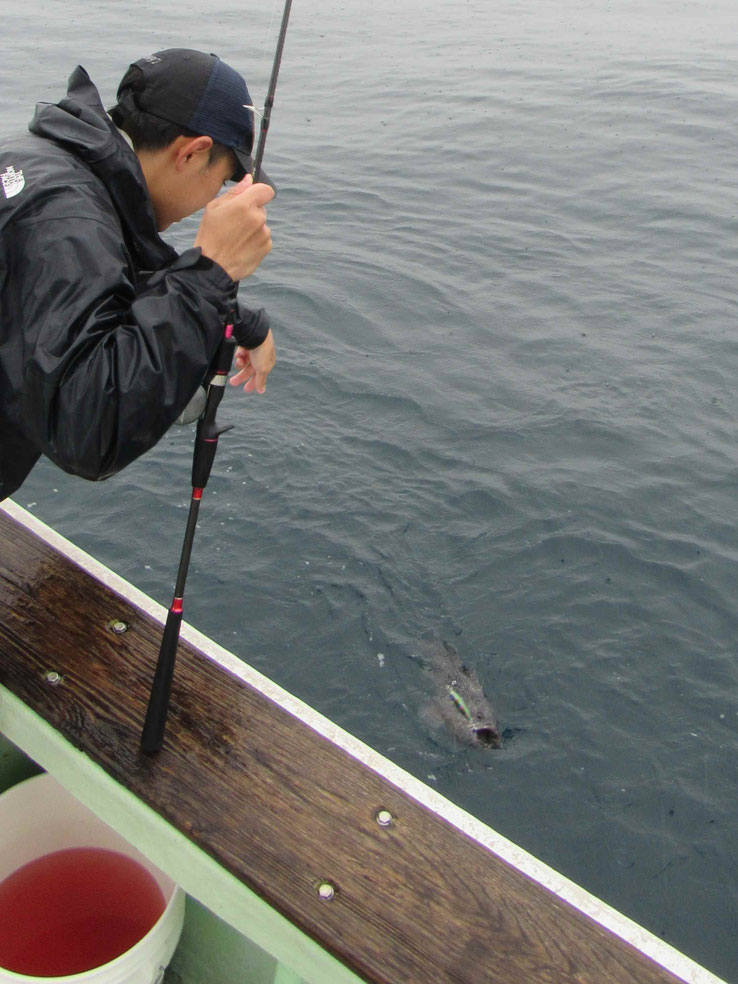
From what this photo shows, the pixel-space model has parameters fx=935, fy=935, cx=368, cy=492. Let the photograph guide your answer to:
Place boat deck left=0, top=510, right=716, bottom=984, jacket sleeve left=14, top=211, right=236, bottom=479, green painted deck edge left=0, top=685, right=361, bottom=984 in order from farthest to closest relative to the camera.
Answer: green painted deck edge left=0, top=685, right=361, bottom=984, boat deck left=0, top=510, right=716, bottom=984, jacket sleeve left=14, top=211, right=236, bottom=479

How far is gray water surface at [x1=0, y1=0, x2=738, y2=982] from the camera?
5.06 metres

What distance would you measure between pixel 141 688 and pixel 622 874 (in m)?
3.03

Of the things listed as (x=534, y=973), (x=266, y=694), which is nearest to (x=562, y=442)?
(x=266, y=694)

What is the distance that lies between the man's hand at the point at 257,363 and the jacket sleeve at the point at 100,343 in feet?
3.40

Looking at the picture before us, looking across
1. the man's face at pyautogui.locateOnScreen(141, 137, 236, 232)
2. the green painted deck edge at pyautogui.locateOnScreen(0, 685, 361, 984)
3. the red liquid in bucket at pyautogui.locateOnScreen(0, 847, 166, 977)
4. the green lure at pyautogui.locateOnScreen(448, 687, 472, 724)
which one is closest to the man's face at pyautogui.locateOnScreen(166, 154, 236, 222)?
the man's face at pyautogui.locateOnScreen(141, 137, 236, 232)

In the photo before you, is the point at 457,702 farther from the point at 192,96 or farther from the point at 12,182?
the point at 12,182

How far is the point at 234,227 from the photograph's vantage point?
2.02 meters

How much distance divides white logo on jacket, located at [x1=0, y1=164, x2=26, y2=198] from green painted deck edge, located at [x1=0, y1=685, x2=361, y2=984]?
1.34m

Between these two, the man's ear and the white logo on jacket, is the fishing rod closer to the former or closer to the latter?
the man's ear

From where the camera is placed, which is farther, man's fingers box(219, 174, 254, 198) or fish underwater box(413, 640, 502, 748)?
fish underwater box(413, 640, 502, 748)

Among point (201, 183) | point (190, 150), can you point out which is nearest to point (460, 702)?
point (201, 183)

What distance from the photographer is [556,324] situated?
30.3 feet

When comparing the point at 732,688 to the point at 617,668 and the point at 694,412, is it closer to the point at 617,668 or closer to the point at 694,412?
the point at 617,668

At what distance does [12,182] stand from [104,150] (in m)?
0.27
